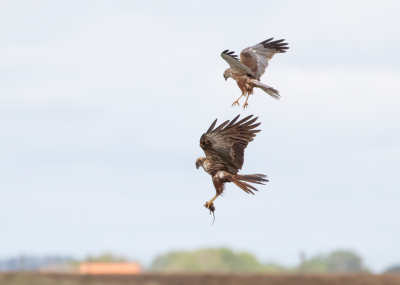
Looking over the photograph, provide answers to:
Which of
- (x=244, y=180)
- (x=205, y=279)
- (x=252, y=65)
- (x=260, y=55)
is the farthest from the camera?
(x=205, y=279)

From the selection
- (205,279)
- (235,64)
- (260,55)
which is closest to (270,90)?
(235,64)

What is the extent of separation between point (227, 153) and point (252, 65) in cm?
395

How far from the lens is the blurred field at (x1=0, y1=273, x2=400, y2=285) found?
3166 centimetres

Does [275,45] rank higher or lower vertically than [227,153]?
higher

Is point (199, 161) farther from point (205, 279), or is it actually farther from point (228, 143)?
point (205, 279)

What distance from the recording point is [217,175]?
9.33 metres

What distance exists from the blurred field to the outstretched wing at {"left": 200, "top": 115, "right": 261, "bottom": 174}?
907 inches

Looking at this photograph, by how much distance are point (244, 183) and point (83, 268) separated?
39051 millimetres

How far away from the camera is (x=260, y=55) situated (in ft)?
45.3

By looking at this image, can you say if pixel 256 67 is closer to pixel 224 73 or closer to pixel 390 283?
pixel 224 73

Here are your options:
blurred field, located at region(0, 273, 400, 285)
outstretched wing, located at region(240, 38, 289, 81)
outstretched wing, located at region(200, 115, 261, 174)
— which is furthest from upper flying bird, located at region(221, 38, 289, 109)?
blurred field, located at region(0, 273, 400, 285)

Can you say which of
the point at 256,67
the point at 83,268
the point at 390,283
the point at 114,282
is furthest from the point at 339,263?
the point at 256,67

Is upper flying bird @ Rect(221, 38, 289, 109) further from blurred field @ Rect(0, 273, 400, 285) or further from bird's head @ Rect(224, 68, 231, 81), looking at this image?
blurred field @ Rect(0, 273, 400, 285)

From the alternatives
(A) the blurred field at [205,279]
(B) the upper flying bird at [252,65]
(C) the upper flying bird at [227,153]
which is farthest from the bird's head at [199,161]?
(A) the blurred field at [205,279]
